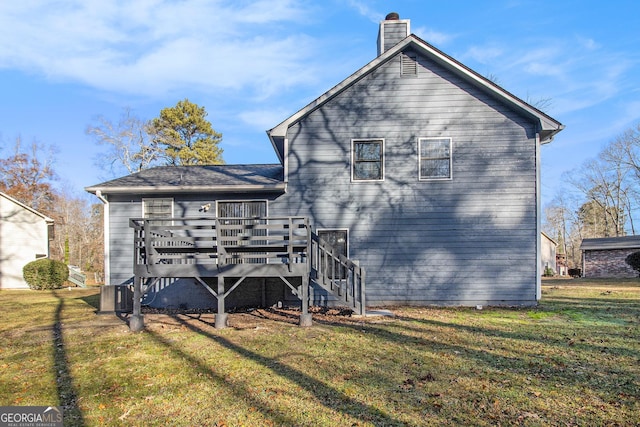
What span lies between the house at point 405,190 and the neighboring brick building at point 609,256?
80.5 feet

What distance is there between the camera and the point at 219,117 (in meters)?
38.1

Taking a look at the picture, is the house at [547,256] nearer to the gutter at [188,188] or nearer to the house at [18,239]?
the gutter at [188,188]

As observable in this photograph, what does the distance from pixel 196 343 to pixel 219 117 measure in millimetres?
33677

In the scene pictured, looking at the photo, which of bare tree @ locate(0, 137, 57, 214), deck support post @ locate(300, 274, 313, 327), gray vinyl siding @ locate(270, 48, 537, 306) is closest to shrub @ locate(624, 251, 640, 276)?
gray vinyl siding @ locate(270, 48, 537, 306)

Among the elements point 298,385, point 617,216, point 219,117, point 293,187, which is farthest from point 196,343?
point 617,216

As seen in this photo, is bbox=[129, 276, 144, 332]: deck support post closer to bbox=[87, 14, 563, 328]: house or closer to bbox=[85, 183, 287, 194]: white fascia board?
bbox=[87, 14, 563, 328]: house

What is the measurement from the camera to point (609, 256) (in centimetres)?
3066

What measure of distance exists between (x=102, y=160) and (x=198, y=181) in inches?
947

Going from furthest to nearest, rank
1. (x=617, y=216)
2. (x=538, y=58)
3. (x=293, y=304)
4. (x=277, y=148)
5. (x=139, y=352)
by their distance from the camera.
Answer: (x=617, y=216)
(x=538, y=58)
(x=277, y=148)
(x=293, y=304)
(x=139, y=352)

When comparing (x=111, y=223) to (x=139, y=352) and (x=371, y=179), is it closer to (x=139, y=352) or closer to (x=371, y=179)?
(x=139, y=352)

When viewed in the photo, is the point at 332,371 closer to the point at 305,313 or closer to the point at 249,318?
the point at 305,313

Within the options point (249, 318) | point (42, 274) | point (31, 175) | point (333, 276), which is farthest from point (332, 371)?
point (31, 175)

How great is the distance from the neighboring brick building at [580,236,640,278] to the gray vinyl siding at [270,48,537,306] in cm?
2476

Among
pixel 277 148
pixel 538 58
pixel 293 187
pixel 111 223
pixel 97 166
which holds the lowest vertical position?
pixel 111 223
